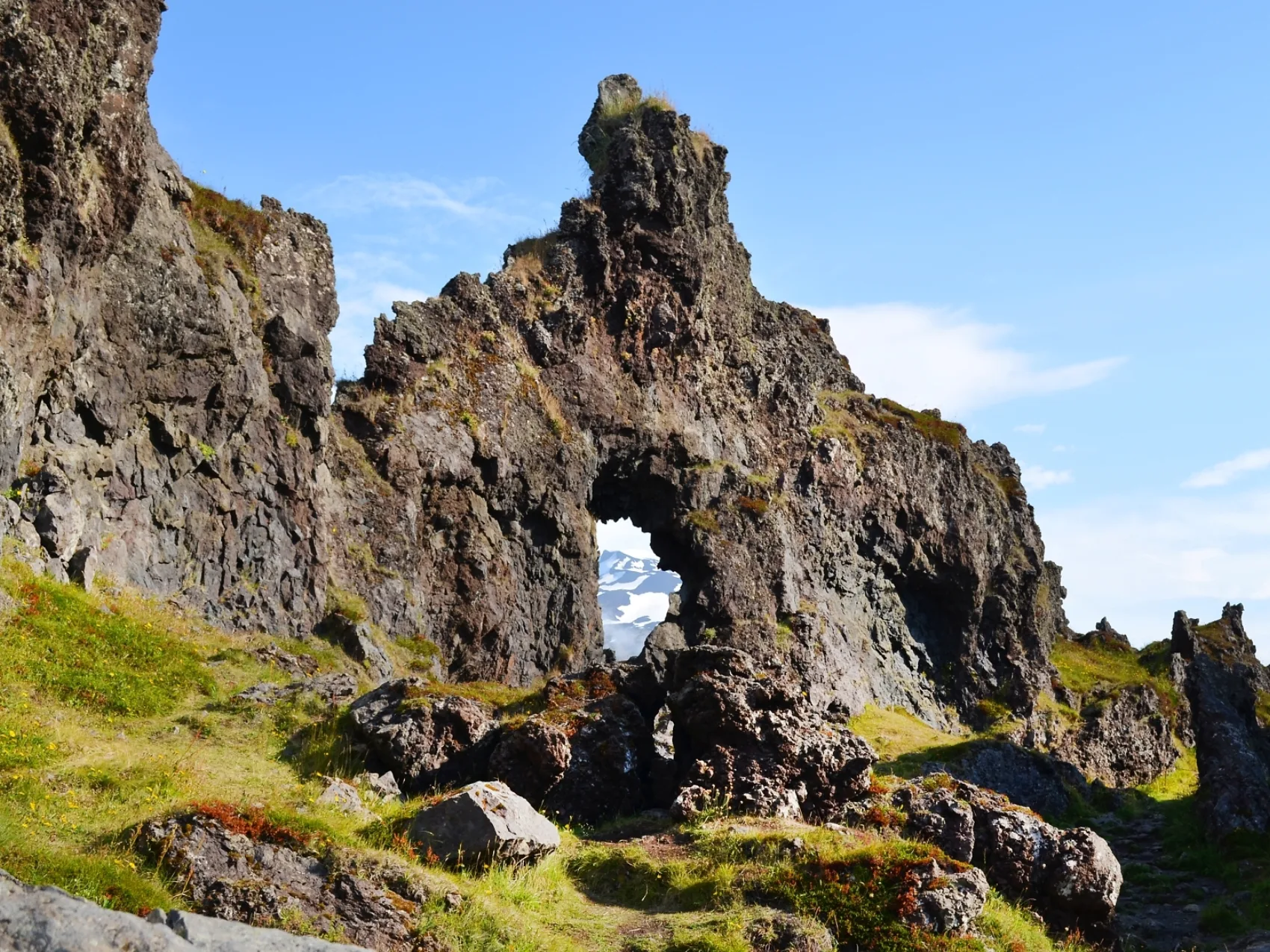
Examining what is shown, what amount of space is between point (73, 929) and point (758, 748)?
1338cm

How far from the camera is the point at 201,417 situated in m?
30.7

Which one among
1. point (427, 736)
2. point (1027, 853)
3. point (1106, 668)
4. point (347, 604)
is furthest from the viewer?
point (1106, 668)

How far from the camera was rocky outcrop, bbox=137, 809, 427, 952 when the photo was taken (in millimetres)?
12781

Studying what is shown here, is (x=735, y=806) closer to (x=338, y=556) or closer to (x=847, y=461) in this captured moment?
(x=338, y=556)

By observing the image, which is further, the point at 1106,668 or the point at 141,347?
the point at 1106,668

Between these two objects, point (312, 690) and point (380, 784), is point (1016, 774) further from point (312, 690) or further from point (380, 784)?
point (380, 784)

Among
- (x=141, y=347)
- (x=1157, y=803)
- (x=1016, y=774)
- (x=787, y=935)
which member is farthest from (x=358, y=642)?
(x=1157, y=803)

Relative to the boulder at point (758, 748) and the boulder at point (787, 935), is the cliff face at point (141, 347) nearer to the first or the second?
the boulder at point (758, 748)

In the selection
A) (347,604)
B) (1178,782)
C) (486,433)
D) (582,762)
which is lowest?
(1178,782)

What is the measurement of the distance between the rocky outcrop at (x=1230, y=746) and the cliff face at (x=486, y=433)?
43.2 feet

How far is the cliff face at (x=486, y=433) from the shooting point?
25.8 meters

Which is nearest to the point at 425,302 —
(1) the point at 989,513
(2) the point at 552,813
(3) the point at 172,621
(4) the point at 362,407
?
(4) the point at 362,407

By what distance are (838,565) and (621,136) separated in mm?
21412

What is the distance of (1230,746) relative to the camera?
34.6m
